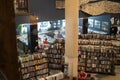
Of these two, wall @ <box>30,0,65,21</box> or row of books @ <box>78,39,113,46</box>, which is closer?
row of books @ <box>78,39,113,46</box>

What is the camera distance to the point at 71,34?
9625 mm

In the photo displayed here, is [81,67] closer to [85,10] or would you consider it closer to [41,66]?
[41,66]

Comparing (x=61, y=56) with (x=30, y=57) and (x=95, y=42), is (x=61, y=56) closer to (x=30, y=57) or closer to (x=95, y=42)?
(x=95, y=42)

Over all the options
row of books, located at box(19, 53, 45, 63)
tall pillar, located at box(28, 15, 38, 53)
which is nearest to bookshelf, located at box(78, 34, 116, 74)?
row of books, located at box(19, 53, 45, 63)

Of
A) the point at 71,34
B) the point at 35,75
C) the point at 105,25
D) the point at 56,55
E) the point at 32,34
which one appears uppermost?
the point at 71,34

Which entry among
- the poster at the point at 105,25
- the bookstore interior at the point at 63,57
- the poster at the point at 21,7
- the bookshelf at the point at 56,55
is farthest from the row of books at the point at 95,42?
the poster at the point at 105,25

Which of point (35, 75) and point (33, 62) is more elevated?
point (33, 62)

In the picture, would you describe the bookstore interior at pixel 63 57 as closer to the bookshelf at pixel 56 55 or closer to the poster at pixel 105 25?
the bookshelf at pixel 56 55

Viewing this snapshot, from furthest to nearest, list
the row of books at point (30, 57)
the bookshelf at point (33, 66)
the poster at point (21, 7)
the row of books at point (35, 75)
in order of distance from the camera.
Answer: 1. the poster at point (21, 7)
2. the row of books at point (35, 75)
3. the bookshelf at point (33, 66)
4. the row of books at point (30, 57)

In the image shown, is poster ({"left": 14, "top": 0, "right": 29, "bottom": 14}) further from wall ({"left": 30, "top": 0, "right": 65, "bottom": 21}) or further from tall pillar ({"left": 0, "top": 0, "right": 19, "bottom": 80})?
tall pillar ({"left": 0, "top": 0, "right": 19, "bottom": 80})

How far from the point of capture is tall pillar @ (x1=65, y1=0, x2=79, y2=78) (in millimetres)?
9406

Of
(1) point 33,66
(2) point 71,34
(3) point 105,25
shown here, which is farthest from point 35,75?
(3) point 105,25

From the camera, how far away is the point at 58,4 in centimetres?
1466

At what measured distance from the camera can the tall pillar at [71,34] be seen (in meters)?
9.41
